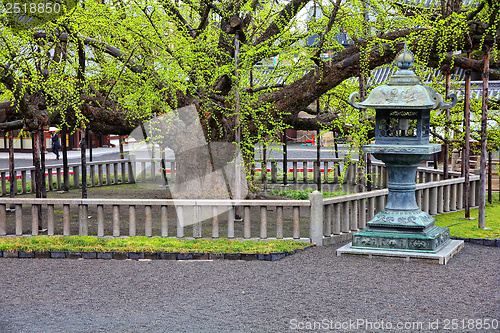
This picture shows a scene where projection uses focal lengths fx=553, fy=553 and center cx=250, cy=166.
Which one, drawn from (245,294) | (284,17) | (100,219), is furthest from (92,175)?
(245,294)

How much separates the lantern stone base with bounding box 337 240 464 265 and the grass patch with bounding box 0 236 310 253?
82 centimetres

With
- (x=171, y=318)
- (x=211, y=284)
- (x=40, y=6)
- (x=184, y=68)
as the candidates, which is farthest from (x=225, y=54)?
(x=171, y=318)

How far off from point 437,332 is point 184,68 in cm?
670

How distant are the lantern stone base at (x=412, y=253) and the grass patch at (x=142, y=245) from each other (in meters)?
0.82

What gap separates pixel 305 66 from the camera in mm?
12109

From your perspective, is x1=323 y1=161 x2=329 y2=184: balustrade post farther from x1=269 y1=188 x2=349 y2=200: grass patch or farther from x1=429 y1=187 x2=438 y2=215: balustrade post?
x1=429 y1=187 x2=438 y2=215: balustrade post

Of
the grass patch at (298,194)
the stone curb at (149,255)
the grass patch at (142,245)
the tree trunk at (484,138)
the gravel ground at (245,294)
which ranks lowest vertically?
the gravel ground at (245,294)

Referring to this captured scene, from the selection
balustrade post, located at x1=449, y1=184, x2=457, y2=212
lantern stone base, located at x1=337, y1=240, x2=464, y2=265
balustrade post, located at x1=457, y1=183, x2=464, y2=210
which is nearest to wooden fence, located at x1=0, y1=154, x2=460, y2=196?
balustrade post, located at x1=457, y1=183, x2=464, y2=210

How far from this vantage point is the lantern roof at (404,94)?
26.7 feet

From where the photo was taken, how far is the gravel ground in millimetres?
5730

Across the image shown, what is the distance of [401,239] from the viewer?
8344 mm

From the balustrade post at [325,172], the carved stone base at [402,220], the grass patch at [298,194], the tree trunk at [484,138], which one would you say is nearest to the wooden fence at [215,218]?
the carved stone base at [402,220]

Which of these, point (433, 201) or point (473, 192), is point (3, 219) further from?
point (473, 192)

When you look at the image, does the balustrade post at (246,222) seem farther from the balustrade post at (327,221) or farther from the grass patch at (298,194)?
the grass patch at (298,194)
